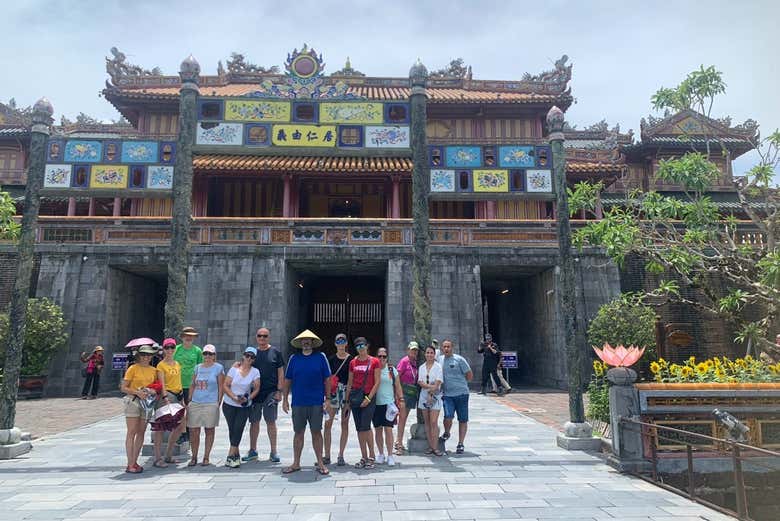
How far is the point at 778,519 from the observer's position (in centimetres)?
684

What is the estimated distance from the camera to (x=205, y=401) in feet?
21.5

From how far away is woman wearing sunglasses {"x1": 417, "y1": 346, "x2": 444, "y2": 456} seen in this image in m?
7.13

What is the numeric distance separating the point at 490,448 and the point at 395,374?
2.22 metres

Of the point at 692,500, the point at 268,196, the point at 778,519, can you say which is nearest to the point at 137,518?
the point at 692,500

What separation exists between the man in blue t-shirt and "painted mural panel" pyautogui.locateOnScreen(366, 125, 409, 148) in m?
4.07

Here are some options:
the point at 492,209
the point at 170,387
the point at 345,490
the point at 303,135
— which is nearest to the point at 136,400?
the point at 170,387

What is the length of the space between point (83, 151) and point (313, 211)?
13619 mm

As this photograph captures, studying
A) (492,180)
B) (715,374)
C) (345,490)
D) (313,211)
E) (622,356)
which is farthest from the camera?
(313,211)

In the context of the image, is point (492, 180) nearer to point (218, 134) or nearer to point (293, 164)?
point (218, 134)

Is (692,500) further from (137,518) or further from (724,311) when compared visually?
(724,311)

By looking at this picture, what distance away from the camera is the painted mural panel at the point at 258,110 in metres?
8.76

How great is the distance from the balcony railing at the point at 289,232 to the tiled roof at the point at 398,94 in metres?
6.32

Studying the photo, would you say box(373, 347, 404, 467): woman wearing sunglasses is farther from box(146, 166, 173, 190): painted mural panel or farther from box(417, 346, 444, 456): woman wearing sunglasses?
box(146, 166, 173, 190): painted mural panel

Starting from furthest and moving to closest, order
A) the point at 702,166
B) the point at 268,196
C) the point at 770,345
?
the point at 268,196 → the point at 702,166 → the point at 770,345
